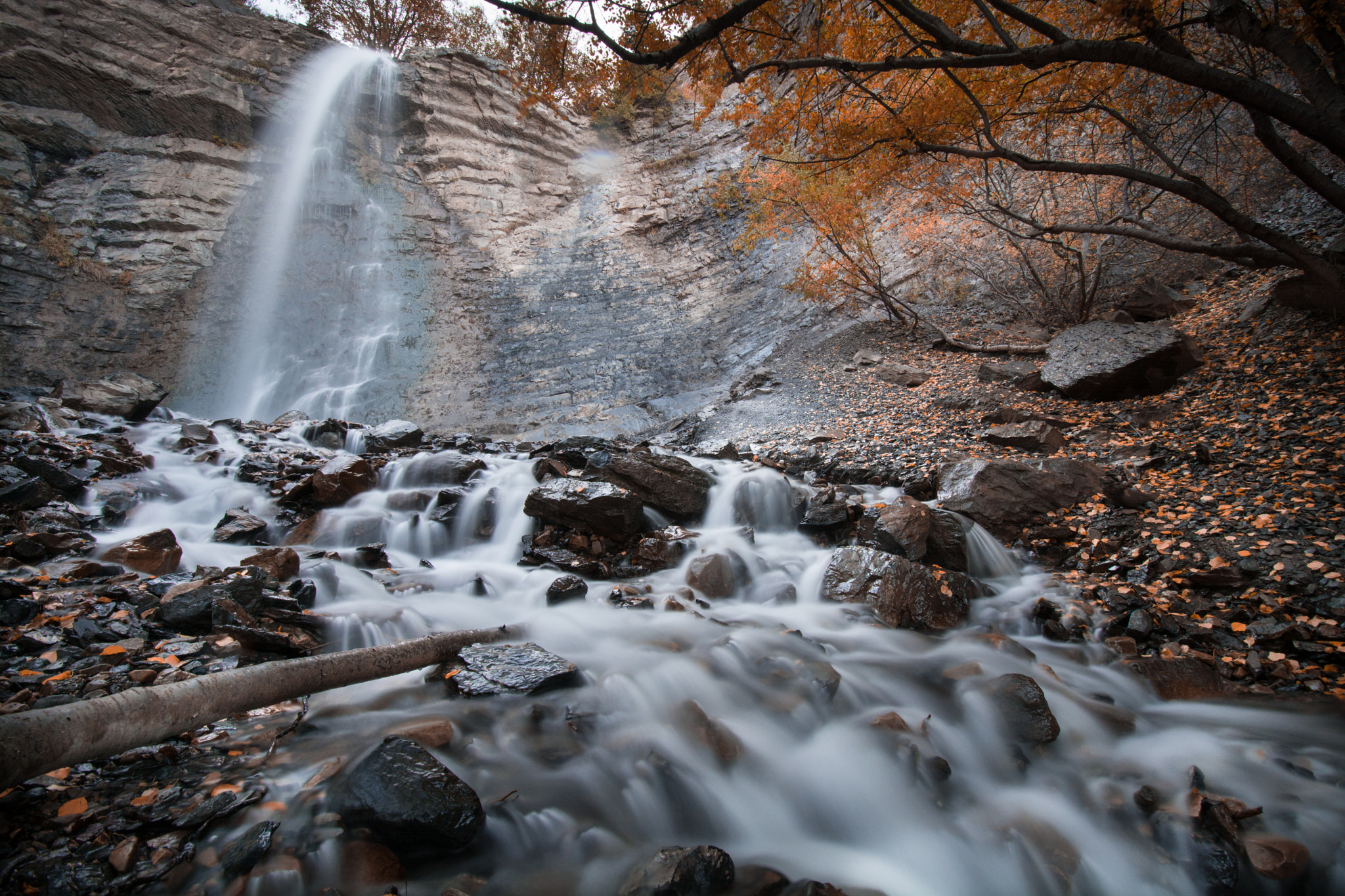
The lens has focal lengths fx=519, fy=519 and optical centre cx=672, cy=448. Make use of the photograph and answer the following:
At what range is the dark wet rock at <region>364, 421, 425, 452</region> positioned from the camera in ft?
26.9

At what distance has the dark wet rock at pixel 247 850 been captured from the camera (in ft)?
5.40

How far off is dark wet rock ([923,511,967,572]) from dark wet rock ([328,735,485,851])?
382cm

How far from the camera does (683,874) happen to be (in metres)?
1.78

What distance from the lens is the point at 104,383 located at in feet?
29.1

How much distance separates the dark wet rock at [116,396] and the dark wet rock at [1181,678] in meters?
13.2

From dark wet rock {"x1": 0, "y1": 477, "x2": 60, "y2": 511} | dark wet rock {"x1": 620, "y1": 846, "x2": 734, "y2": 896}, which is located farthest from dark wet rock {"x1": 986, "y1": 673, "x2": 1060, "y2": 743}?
dark wet rock {"x1": 0, "y1": 477, "x2": 60, "y2": 511}

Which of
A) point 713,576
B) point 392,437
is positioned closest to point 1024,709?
point 713,576

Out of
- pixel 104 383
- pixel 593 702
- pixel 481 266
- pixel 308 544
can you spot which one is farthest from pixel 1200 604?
pixel 481 266

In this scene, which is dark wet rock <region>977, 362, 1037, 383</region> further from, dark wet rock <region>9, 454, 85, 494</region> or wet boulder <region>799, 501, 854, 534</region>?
dark wet rock <region>9, 454, 85, 494</region>

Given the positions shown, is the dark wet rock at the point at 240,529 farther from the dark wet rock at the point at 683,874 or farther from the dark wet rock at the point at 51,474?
the dark wet rock at the point at 683,874

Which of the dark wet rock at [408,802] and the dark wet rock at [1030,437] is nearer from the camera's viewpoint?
the dark wet rock at [408,802]

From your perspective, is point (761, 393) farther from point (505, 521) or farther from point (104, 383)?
point (104, 383)

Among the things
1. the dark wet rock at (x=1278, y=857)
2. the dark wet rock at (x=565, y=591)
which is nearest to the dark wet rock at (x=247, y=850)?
the dark wet rock at (x=565, y=591)

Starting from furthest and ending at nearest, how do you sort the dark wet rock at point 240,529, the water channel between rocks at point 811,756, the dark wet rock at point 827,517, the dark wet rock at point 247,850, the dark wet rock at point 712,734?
the dark wet rock at point 827,517 → the dark wet rock at point 240,529 → the dark wet rock at point 712,734 → the water channel between rocks at point 811,756 → the dark wet rock at point 247,850
